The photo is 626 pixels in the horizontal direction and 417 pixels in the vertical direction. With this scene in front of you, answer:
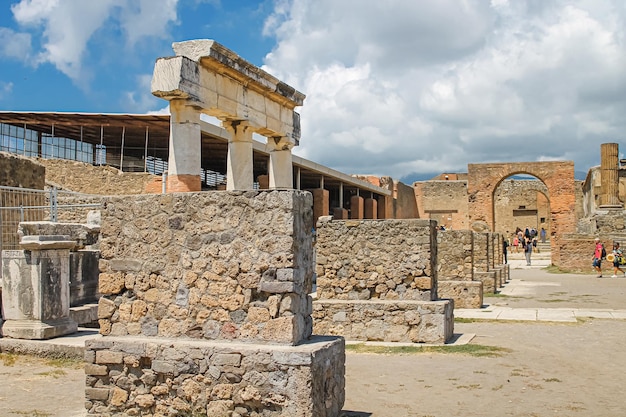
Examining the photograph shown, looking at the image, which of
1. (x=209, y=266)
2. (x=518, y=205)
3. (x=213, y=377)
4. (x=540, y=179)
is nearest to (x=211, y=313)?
(x=209, y=266)

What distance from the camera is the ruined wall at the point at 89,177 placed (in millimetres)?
20859

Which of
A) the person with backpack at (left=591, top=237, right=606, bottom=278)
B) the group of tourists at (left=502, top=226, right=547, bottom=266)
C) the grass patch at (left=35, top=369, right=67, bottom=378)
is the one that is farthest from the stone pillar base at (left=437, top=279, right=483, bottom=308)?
the group of tourists at (left=502, top=226, right=547, bottom=266)

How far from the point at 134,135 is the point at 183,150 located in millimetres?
12255

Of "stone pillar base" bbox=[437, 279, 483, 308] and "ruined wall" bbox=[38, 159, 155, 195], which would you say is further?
"ruined wall" bbox=[38, 159, 155, 195]

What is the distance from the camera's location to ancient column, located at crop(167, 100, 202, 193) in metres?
11.3

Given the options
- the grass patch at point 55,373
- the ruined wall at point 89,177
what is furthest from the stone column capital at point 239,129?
the ruined wall at point 89,177

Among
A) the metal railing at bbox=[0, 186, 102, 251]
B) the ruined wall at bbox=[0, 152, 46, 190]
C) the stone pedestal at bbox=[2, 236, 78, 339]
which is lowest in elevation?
the stone pedestal at bbox=[2, 236, 78, 339]

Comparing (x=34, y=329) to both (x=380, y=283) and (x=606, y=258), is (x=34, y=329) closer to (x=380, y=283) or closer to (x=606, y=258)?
(x=380, y=283)

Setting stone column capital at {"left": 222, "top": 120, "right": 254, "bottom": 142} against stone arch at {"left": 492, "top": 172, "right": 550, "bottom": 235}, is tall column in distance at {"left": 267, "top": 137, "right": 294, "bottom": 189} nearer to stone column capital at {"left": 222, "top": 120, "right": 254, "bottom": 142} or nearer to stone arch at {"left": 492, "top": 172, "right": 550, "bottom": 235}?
stone column capital at {"left": 222, "top": 120, "right": 254, "bottom": 142}

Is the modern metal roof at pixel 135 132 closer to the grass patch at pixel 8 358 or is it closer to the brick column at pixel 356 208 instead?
the brick column at pixel 356 208

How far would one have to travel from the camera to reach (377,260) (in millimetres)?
9312

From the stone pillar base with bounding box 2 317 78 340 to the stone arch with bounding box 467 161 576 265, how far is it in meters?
25.5

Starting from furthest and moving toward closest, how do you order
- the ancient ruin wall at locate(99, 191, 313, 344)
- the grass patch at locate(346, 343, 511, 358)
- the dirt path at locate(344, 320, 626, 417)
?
1. the grass patch at locate(346, 343, 511, 358)
2. the dirt path at locate(344, 320, 626, 417)
3. the ancient ruin wall at locate(99, 191, 313, 344)

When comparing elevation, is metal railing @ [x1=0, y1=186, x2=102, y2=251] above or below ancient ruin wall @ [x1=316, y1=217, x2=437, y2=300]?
above
